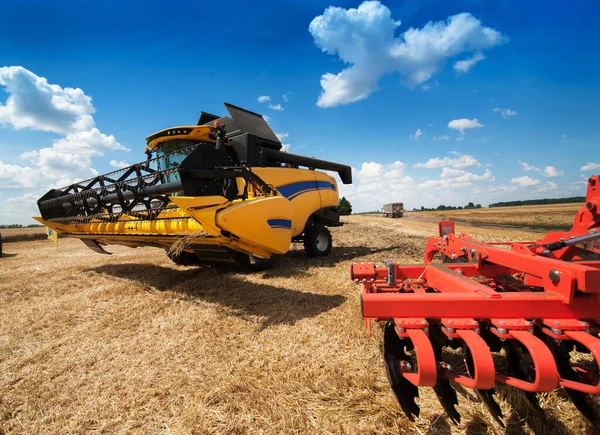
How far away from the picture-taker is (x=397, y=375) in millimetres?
1682

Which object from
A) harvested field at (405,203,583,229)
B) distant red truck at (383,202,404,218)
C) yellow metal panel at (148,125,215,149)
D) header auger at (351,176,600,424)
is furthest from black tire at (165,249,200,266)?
distant red truck at (383,202,404,218)

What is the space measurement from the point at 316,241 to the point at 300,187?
1.48 metres

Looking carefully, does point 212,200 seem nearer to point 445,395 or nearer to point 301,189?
point 445,395

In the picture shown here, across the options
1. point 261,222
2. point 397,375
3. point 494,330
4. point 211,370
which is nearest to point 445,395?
point 397,375

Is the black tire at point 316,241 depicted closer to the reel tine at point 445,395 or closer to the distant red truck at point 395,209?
the reel tine at point 445,395

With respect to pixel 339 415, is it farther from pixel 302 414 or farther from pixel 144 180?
pixel 144 180

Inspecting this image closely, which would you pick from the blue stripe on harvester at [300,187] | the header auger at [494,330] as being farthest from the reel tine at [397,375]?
the blue stripe on harvester at [300,187]

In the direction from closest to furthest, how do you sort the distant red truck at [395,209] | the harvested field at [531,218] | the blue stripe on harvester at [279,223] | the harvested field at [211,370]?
the harvested field at [211,370] < the blue stripe on harvester at [279,223] < the harvested field at [531,218] < the distant red truck at [395,209]

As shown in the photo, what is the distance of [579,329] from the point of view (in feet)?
4.77

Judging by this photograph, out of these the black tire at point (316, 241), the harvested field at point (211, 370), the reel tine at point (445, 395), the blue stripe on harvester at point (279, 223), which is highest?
the blue stripe on harvester at point (279, 223)

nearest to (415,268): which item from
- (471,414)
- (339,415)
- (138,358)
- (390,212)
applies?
(471,414)

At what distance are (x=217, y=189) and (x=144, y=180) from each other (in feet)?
4.94

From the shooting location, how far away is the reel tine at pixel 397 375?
5.43 ft

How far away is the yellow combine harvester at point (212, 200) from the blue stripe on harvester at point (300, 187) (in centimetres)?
2
